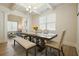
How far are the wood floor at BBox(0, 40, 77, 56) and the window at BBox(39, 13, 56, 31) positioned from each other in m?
0.46

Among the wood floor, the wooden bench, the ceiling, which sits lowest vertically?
the wood floor

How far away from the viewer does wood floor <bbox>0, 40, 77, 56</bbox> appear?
1.51 metres

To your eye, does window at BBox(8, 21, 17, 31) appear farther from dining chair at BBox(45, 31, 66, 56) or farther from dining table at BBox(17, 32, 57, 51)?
dining chair at BBox(45, 31, 66, 56)

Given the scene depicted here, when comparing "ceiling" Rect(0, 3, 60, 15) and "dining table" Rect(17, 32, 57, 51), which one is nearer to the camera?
"ceiling" Rect(0, 3, 60, 15)

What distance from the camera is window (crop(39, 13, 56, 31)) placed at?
1.55 metres


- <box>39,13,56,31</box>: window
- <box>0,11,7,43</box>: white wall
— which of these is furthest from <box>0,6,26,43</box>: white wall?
<box>39,13,56,31</box>: window

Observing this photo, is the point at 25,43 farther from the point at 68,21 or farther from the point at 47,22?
the point at 68,21

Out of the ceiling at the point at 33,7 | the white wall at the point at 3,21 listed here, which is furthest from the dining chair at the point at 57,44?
the white wall at the point at 3,21

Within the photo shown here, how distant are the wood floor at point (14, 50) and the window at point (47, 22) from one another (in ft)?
1.49

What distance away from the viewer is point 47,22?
161cm

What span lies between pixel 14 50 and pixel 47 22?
791mm

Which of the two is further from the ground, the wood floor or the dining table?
the dining table

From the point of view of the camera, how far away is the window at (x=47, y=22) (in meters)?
1.55

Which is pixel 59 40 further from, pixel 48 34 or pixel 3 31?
pixel 3 31
